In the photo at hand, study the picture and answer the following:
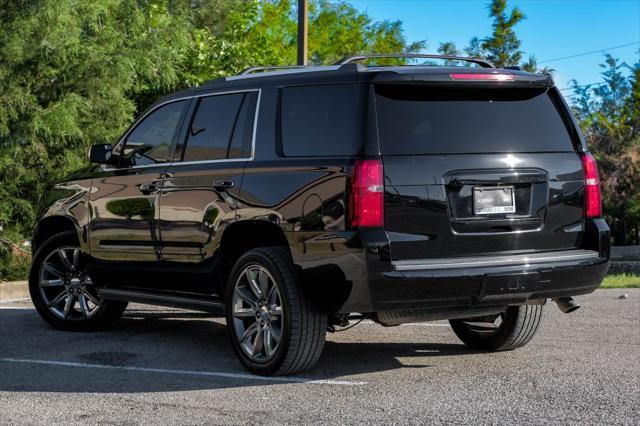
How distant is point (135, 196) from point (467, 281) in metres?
2.96

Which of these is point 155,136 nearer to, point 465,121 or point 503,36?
point 465,121

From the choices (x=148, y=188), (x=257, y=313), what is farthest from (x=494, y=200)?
(x=148, y=188)

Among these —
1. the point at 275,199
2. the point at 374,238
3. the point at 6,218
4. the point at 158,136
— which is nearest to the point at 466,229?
the point at 374,238

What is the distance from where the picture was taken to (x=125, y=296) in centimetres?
816

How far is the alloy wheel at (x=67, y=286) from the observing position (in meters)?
8.94

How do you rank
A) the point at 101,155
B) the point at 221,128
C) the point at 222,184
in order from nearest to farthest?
1. the point at 222,184
2. the point at 221,128
3. the point at 101,155

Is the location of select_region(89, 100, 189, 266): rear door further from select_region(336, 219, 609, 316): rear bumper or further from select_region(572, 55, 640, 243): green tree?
select_region(572, 55, 640, 243): green tree

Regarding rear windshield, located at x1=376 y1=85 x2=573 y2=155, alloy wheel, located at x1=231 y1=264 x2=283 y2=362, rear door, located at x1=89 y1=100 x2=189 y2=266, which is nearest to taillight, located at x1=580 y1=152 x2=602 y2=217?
rear windshield, located at x1=376 y1=85 x2=573 y2=155

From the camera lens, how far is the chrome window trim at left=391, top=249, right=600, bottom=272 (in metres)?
6.14

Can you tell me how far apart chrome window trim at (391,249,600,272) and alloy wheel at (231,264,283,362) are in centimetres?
94

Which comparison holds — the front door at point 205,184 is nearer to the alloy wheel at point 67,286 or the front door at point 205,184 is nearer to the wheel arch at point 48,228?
the alloy wheel at point 67,286

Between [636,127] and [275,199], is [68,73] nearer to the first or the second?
[275,199]

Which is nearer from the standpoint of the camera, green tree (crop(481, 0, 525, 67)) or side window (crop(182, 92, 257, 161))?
side window (crop(182, 92, 257, 161))

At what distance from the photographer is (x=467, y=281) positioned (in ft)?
20.4
